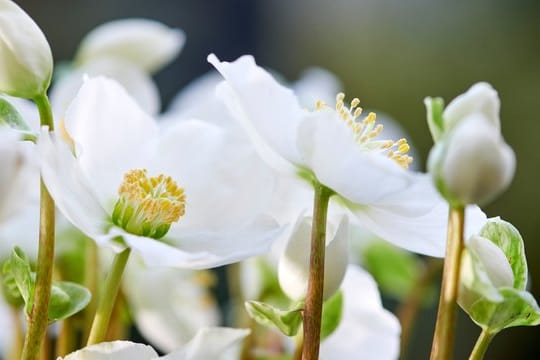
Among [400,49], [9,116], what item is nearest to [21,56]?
[9,116]

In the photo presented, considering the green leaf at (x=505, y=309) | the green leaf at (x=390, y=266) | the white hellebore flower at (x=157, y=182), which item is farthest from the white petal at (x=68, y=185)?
the green leaf at (x=390, y=266)

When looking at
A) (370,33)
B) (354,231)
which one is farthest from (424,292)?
(370,33)

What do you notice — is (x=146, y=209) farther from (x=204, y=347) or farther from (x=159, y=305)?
(x=159, y=305)

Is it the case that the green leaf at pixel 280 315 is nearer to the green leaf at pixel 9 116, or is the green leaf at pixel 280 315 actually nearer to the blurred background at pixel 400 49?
the green leaf at pixel 9 116

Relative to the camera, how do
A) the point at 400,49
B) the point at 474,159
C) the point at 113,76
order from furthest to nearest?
1. the point at 400,49
2. the point at 113,76
3. the point at 474,159

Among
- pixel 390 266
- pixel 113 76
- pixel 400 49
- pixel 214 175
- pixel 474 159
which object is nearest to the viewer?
pixel 474 159

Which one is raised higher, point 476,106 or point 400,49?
point 476,106

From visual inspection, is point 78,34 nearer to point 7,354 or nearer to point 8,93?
point 7,354
